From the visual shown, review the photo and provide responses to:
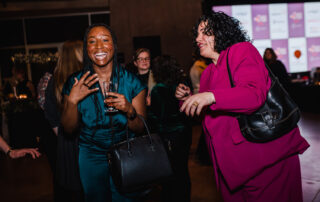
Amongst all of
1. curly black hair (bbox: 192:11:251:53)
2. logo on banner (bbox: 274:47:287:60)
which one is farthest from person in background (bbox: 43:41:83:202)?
logo on banner (bbox: 274:47:287:60)

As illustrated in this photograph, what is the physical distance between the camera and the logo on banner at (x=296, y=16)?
995 centimetres

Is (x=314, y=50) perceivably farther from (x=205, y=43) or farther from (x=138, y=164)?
(x=138, y=164)

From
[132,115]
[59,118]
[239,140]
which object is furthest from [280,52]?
[239,140]

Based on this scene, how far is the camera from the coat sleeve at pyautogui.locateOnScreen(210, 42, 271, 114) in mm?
1309

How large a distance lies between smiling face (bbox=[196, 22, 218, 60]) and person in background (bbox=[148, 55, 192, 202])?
3.88 feet

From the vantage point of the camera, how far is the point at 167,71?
9.65 ft

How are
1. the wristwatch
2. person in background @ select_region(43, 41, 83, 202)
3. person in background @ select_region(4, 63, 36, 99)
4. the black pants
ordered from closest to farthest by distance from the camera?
the wristwatch → person in background @ select_region(43, 41, 83, 202) → the black pants → person in background @ select_region(4, 63, 36, 99)

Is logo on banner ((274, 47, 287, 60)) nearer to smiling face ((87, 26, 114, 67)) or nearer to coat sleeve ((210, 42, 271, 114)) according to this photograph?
smiling face ((87, 26, 114, 67))

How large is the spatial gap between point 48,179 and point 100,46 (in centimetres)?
324

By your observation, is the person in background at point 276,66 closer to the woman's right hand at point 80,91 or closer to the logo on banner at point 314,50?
the logo on banner at point 314,50

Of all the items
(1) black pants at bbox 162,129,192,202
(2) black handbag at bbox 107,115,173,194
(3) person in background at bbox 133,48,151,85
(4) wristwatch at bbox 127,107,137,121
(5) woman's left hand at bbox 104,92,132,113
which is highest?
(3) person in background at bbox 133,48,151,85

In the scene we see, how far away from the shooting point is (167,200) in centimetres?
290

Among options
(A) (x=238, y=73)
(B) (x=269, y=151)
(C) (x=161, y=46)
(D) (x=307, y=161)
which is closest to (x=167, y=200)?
(B) (x=269, y=151)

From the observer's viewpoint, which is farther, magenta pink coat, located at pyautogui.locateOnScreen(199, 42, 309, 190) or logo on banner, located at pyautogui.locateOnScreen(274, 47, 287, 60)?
logo on banner, located at pyautogui.locateOnScreen(274, 47, 287, 60)
